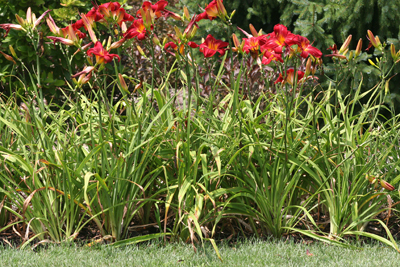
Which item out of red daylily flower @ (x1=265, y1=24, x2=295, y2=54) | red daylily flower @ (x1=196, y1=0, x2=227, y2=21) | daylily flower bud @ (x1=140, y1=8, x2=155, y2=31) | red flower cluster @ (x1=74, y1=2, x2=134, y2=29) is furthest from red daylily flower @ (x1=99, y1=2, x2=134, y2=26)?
red daylily flower @ (x1=265, y1=24, x2=295, y2=54)

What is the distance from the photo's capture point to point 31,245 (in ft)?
9.20

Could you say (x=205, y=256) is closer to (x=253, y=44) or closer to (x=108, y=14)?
(x=253, y=44)

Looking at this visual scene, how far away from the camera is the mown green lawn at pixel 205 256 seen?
2.36 meters

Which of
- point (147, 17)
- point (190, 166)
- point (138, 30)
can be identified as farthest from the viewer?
point (190, 166)

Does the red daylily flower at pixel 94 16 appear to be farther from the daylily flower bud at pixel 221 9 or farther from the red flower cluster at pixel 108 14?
the daylily flower bud at pixel 221 9

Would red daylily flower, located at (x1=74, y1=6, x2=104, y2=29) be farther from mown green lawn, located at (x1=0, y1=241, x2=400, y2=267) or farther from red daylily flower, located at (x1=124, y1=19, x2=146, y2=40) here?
mown green lawn, located at (x1=0, y1=241, x2=400, y2=267)

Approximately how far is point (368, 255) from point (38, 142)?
7.25ft

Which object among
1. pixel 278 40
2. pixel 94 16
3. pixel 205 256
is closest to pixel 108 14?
pixel 94 16

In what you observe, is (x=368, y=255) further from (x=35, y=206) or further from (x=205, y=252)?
(x=35, y=206)

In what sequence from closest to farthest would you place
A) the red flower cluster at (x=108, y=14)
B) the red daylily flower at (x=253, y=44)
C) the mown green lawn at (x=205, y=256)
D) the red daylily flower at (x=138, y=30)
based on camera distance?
the mown green lawn at (x=205, y=256) < the red flower cluster at (x=108, y=14) < the red daylily flower at (x=138, y=30) < the red daylily flower at (x=253, y=44)

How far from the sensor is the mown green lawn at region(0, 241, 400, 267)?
2.36 meters

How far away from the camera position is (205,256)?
247 cm

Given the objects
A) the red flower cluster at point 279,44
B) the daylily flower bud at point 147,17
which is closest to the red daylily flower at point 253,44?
the red flower cluster at point 279,44

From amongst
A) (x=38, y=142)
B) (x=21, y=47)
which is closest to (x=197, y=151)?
(x=38, y=142)
